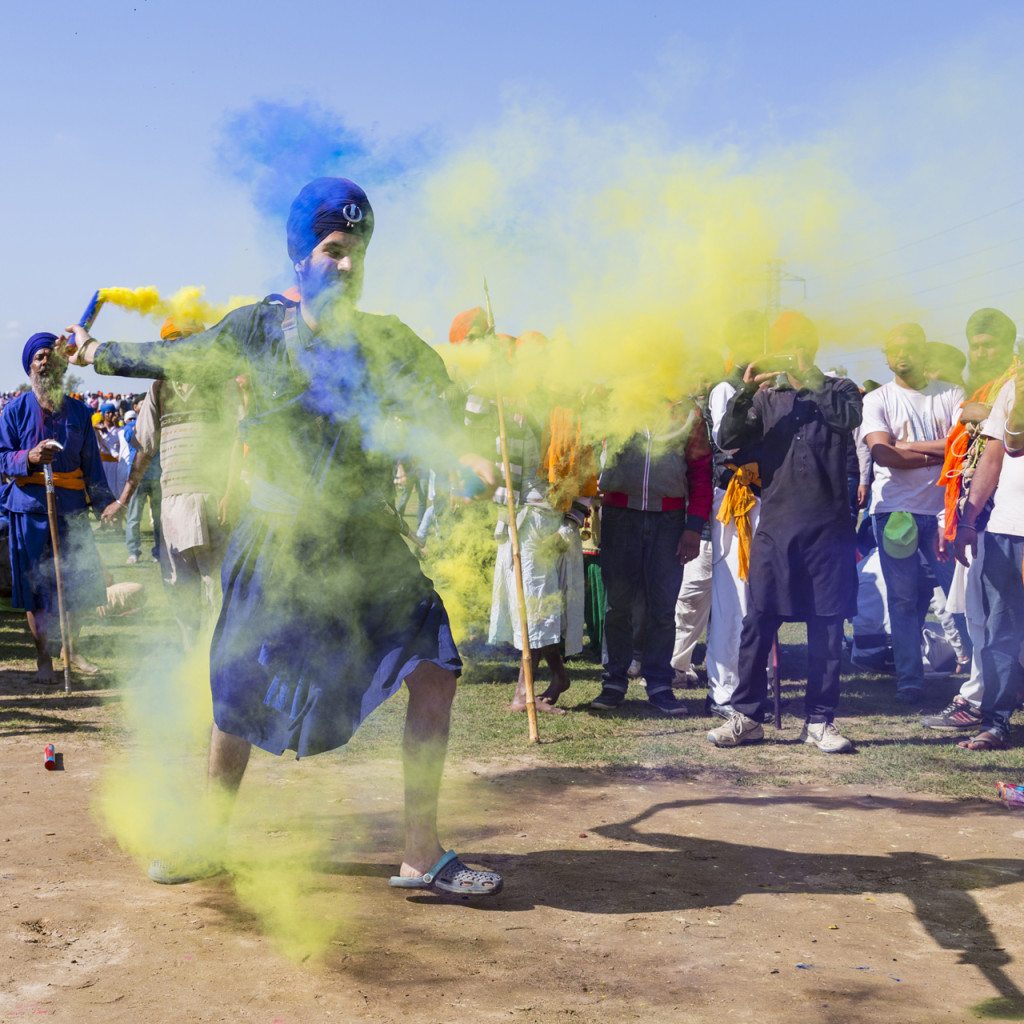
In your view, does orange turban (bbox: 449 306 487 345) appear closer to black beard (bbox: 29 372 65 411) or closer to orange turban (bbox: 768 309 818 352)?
orange turban (bbox: 768 309 818 352)

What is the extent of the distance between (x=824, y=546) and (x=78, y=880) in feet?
13.0

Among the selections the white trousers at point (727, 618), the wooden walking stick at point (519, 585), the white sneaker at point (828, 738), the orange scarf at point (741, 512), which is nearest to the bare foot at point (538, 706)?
the wooden walking stick at point (519, 585)

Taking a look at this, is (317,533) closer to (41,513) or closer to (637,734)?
(637,734)

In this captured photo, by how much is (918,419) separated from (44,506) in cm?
564

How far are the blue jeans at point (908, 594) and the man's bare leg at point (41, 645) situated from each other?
5481 millimetres

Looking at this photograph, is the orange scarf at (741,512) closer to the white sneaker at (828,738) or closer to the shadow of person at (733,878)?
the white sneaker at (828,738)

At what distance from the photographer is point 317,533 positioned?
3.86 metres

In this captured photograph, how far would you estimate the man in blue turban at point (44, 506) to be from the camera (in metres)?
7.65

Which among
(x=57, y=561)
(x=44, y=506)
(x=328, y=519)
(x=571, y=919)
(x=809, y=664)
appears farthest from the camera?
(x=44, y=506)

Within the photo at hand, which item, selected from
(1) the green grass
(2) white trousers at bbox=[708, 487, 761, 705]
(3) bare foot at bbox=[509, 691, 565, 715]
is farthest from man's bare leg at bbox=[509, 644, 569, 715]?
(2) white trousers at bbox=[708, 487, 761, 705]

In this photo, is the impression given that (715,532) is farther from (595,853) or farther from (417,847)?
(417,847)

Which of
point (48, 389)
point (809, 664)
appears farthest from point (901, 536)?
point (48, 389)

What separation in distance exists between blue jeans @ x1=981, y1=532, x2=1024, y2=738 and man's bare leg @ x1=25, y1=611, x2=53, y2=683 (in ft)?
19.0

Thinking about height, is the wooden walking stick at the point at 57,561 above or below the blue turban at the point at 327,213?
below
